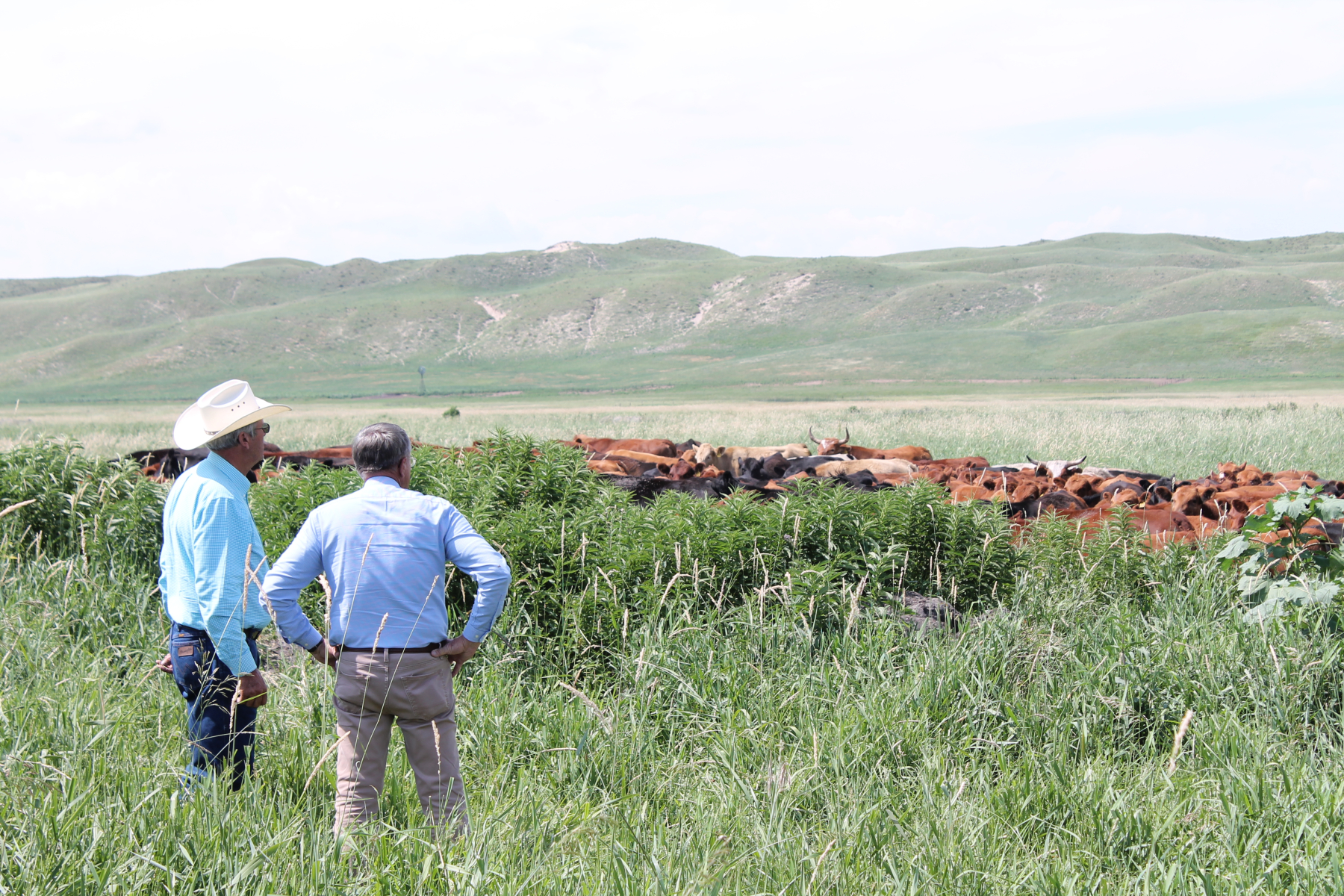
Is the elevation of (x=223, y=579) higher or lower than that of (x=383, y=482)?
lower

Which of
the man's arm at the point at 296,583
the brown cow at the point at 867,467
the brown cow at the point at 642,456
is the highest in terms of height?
the man's arm at the point at 296,583

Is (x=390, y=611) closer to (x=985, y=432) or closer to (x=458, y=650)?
(x=458, y=650)

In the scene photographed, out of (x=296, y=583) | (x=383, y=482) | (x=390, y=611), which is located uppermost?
(x=383, y=482)

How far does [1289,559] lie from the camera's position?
19.1 ft

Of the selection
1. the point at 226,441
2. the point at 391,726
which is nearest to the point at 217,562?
the point at 226,441

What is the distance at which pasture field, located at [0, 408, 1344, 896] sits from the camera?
3.17 m

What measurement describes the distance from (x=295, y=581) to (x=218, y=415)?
782 millimetres

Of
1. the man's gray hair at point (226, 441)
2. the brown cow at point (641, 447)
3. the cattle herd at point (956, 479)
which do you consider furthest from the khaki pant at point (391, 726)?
the brown cow at point (641, 447)

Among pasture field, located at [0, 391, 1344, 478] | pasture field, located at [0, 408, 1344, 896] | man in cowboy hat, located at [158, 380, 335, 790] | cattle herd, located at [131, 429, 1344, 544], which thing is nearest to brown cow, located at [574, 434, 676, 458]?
cattle herd, located at [131, 429, 1344, 544]

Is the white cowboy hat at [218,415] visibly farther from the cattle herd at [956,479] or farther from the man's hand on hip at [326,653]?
the cattle herd at [956,479]

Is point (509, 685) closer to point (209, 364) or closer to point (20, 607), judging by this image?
point (20, 607)

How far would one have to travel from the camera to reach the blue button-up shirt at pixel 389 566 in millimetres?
3598

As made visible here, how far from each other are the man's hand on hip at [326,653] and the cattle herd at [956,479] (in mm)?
4082

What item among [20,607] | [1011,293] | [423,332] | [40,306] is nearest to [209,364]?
[423,332]
